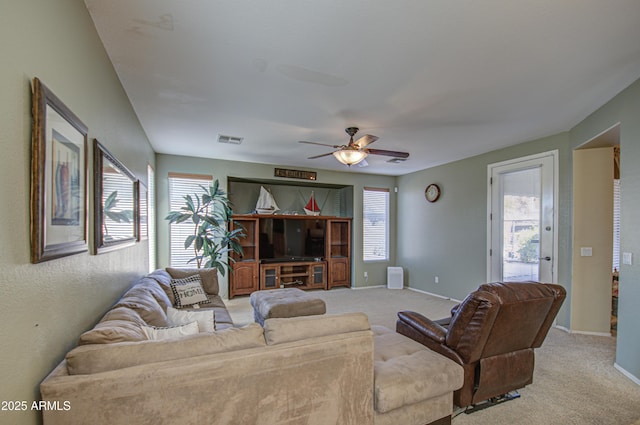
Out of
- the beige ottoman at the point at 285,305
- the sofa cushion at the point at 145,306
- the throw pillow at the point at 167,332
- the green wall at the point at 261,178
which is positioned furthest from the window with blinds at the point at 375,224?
the throw pillow at the point at 167,332

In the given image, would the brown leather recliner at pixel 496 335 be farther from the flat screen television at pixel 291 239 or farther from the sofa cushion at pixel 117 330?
the flat screen television at pixel 291 239

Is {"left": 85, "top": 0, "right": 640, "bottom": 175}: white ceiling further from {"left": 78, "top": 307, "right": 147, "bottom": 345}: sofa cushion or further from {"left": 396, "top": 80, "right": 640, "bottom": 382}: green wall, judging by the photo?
{"left": 78, "top": 307, "right": 147, "bottom": 345}: sofa cushion

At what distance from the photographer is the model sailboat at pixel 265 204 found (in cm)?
581

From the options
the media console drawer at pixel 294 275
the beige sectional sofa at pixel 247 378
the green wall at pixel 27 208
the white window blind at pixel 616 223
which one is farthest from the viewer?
the media console drawer at pixel 294 275

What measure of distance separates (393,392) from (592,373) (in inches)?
93.8

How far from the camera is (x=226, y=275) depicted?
17.4ft

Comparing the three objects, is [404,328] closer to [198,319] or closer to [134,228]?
[198,319]

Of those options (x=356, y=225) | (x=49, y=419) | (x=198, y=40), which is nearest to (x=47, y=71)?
(x=198, y=40)

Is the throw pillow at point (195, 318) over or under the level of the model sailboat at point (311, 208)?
under

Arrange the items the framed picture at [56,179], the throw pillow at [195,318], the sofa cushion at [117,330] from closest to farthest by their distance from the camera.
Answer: the framed picture at [56,179]
the sofa cushion at [117,330]
the throw pillow at [195,318]

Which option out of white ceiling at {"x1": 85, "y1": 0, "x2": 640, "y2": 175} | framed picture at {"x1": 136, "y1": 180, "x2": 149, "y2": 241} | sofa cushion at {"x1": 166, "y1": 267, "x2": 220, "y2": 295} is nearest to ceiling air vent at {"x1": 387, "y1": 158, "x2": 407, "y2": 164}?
white ceiling at {"x1": 85, "y1": 0, "x2": 640, "y2": 175}

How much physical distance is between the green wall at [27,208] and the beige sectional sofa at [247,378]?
4.9 inches

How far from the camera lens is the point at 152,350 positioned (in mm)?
1300

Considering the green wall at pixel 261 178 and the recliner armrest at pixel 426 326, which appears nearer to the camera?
the recliner armrest at pixel 426 326
